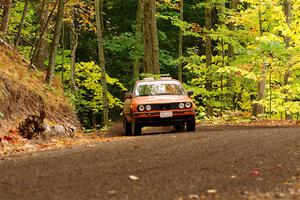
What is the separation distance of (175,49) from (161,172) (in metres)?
30.1

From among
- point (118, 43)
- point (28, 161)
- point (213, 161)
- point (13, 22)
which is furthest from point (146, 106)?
point (118, 43)

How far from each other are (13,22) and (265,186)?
1934 centimetres

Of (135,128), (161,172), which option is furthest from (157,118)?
(161,172)

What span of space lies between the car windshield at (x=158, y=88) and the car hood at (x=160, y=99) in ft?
1.67

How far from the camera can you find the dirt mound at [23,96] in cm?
1373

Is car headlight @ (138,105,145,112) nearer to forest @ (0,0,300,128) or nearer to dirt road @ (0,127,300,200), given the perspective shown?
forest @ (0,0,300,128)

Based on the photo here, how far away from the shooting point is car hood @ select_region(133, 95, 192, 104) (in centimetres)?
1512

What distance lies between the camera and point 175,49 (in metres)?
36.7

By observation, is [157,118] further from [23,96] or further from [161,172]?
[161,172]

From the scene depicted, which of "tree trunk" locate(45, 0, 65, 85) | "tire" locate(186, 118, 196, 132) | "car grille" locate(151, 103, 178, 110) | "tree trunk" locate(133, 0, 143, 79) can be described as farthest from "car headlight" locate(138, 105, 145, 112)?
"tree trunk" locate(133, 0, 143, 79)

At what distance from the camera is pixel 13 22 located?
23203 millimetres

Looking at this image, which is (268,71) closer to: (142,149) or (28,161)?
(142,149)

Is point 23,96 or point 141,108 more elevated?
point 23,96

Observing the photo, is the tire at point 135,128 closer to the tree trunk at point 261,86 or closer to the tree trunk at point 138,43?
the tree trunk at point 261,86
